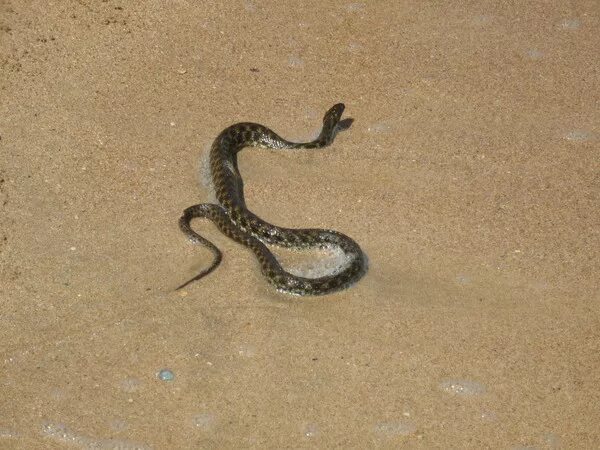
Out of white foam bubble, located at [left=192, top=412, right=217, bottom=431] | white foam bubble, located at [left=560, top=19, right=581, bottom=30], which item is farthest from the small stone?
white foam bubble, located at [left=560, top=19, right=581, bottom=30]

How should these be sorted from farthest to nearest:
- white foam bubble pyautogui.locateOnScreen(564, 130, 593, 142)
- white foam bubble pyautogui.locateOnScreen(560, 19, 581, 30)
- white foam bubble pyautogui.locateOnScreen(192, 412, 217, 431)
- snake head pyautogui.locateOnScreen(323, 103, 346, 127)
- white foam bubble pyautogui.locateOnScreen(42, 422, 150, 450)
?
white foam bubble pyautogui.locateOnScreen(560, 19, 581, 30) → white foam bubble pyautogui.locateOnScreen(564, 130, 593, 142) → snake head pyautogui.locateOnScreen(323, 103, 346, 127) → white foam bubble pyautogui.locateOnScreen(192, 412, 217, 431) → white foam bubble pyautogui.locateOnScreen(42, 422, 150, 450)

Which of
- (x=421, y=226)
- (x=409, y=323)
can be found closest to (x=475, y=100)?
(x=421, y=226)

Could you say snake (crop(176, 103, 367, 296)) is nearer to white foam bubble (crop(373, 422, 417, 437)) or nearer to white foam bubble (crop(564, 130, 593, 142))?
white foam bubble (crop(373, 422, 417, 437))

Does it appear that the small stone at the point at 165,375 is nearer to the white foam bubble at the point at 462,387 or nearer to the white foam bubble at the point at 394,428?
the white foam bubble at the point at 394,428

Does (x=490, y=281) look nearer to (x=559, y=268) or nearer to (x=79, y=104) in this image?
(x=559, y=268)

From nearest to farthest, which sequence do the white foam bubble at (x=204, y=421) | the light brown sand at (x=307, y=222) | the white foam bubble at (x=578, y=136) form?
the white foam bubble at (x=204, y=421)
the light brown sand at (x=307, y=222)
the white foam bubble at (x=578, y=136)

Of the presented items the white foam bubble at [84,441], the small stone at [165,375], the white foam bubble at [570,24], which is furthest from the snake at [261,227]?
the white foam bubble at [570,24]
